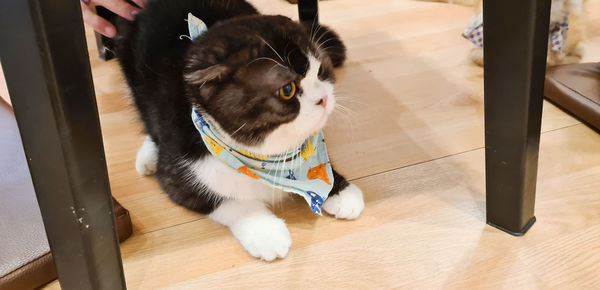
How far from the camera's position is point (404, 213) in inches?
39.3

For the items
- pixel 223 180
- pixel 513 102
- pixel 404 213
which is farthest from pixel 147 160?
pixel 513 102

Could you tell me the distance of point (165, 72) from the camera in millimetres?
976

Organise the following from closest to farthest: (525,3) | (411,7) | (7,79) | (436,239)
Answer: (7,79), (525,3), (436,239), (411,7)

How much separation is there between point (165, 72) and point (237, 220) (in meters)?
0.29

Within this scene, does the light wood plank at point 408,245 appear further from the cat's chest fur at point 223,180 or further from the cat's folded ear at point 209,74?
the cat's folded ear at point 209,74

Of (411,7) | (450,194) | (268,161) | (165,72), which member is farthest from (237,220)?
(411,7)

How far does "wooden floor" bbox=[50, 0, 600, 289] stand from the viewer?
2.87ft

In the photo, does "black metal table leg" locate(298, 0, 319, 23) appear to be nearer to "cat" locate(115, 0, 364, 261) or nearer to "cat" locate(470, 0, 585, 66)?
"cat" locate(115, 0, 364, 261)

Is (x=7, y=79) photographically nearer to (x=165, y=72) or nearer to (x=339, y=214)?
(x=165, y=72)

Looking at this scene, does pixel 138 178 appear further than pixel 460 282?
Yes

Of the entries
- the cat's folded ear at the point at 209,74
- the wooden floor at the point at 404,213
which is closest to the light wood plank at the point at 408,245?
the wooden floor at the point at 404,213

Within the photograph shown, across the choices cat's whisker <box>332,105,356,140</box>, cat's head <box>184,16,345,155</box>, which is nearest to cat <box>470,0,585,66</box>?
cat's whisker <box>332,105,356,140</box>

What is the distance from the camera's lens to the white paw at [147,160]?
113 cm

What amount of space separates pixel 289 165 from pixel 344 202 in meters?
0.12
